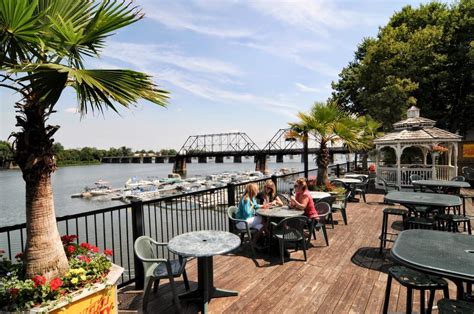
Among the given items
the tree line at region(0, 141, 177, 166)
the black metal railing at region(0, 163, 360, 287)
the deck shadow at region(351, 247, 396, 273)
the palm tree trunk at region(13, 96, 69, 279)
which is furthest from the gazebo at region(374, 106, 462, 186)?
Answer: the tree line at region(0, 141, 177, 166)

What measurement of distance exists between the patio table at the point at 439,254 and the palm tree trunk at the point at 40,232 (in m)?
2.78

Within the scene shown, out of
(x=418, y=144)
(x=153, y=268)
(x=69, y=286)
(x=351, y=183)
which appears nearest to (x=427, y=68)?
(x=418, y=144)

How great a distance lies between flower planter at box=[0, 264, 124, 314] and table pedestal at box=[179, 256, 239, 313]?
0.85m

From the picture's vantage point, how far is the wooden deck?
9.52 ft

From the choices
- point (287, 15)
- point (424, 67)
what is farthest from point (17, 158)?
point (424, 67)

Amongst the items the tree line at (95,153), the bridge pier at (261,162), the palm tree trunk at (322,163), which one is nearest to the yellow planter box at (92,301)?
the palm tree trunk at (322,163)

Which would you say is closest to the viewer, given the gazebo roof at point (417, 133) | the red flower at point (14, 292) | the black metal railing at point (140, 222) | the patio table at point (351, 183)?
the red flower at point (14, 292)

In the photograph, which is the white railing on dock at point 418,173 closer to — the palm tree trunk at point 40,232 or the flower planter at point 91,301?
the flower planter at point 91,301

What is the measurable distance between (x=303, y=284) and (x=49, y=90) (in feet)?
11.0

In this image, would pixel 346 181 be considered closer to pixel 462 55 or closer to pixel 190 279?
pixel 190 279

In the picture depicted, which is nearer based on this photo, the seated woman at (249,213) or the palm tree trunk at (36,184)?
the palm tree trunk at (36,184)

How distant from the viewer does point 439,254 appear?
6.88 ft

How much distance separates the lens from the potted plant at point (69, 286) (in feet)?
6.43

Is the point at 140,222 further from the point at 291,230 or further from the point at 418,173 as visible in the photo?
the point at 418,173
